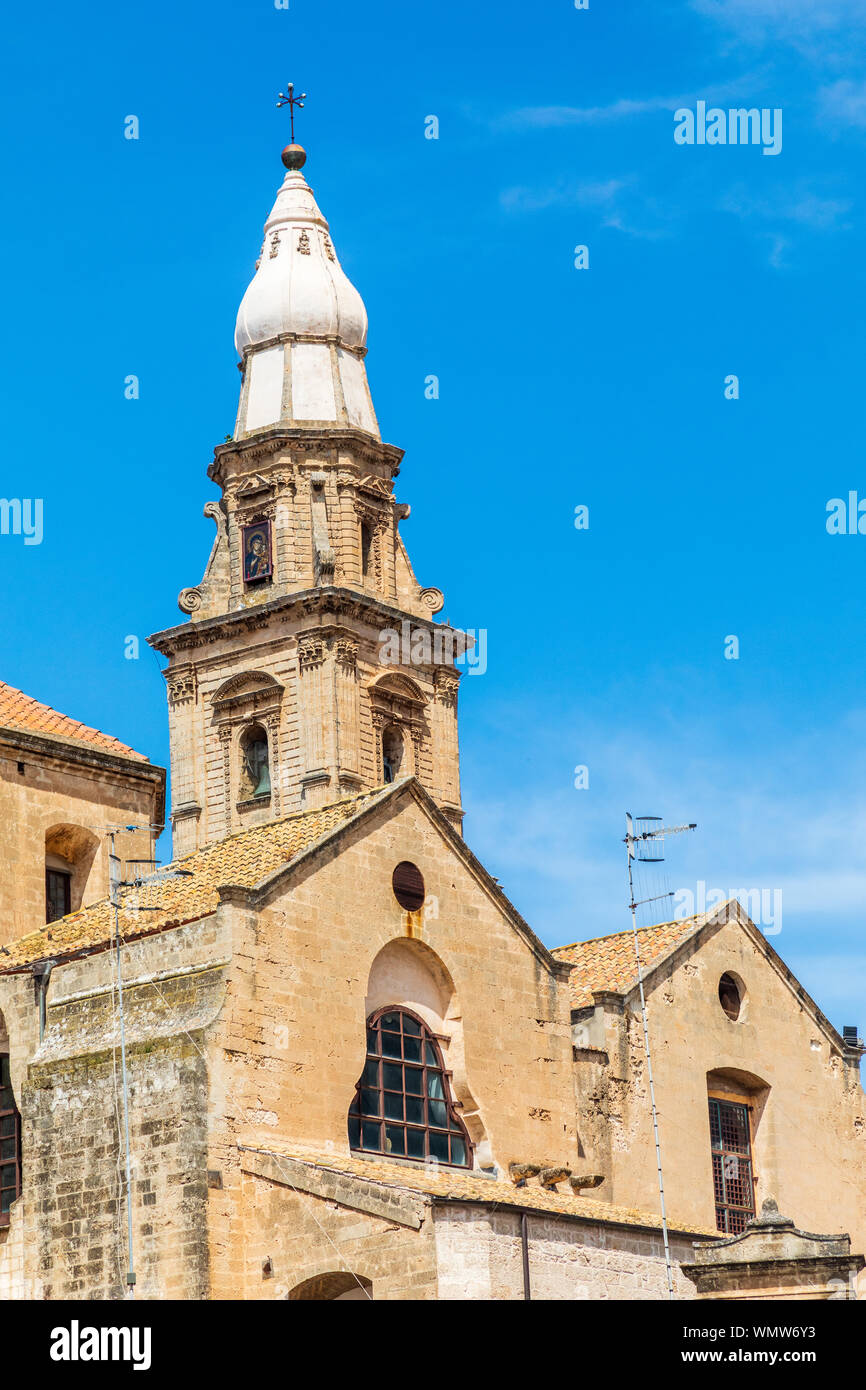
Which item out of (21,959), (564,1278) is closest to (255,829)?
(21,959)

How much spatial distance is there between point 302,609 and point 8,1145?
28.0 meters

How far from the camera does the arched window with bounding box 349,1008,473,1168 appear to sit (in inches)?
1427

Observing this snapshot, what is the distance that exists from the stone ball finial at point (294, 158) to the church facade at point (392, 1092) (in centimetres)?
2979

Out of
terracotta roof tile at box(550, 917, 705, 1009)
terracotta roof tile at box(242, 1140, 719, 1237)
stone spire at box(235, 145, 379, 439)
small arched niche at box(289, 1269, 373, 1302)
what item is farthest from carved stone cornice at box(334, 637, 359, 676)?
small arched niche at box(289, 1269, 373, 1302)

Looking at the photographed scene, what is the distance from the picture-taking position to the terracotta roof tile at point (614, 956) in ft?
149

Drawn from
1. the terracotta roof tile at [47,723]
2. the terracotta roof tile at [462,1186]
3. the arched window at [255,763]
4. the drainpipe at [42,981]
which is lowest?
the terracotta roof tile at [462,1186]

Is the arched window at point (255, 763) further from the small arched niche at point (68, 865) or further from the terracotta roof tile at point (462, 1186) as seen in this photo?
the terracotta roof tile at point (462, 1186)

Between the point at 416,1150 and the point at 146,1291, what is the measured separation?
586 cm

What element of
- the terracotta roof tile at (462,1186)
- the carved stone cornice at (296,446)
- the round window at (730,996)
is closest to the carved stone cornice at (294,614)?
the carved stone cornice at (296,446)

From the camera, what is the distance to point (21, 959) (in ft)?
128

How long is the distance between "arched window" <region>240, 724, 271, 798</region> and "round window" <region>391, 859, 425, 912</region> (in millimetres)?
24326

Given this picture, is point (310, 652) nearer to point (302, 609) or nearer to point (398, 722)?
point (302, 609)
